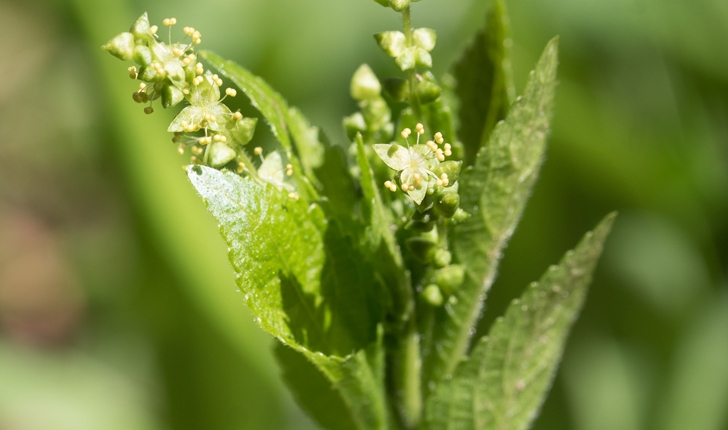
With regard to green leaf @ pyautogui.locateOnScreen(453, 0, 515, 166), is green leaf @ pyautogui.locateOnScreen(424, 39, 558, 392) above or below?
below

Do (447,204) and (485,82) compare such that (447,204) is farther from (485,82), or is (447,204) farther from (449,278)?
(485,82)

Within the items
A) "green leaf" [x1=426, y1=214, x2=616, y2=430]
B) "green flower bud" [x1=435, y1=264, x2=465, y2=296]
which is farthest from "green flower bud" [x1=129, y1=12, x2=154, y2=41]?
"green leaf" [x1=426, y1=214, x2=616, y2=430]

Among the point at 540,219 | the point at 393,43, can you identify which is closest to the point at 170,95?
the point at 393,43

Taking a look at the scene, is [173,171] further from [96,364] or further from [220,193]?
[220,193]

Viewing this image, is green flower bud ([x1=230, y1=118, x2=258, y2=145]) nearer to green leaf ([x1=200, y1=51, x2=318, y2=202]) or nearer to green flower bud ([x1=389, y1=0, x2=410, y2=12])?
green leaf ([x1=200, y1=51, x2=318, y2=202])

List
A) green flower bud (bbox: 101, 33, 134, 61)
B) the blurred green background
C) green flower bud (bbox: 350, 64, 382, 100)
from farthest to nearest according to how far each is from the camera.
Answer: the blurred green background, green flower bud (bbox: 350, 64, 382, 100), green flower bud (bbox: 101, 33, 134, 61)

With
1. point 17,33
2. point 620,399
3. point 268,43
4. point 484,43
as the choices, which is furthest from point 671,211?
point 17,33

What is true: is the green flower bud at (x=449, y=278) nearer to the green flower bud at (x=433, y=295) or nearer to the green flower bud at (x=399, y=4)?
the green flower bud at (x=433, y=295)
